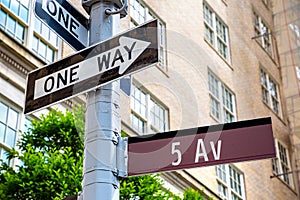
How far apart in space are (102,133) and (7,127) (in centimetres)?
850

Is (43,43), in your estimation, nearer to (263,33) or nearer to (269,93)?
(269,93)

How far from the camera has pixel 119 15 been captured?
4422mm

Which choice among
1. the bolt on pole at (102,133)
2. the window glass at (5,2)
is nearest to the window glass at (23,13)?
the window glass at (5,2)

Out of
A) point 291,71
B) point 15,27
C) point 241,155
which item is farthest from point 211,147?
point 291,71

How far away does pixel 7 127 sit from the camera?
39.4ft

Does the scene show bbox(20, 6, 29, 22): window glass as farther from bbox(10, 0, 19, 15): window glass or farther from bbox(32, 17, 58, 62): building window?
bbox(32, 17, 58, 62): building window

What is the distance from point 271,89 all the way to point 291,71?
1.83 meters

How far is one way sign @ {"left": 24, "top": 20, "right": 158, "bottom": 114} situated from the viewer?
153 inches

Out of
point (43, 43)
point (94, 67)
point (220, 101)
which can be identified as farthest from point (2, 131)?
point (220, 101)

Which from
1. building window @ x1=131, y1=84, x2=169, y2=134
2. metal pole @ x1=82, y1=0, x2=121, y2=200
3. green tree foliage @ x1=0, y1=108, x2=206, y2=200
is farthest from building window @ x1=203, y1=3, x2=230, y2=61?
metal pole @ x1=82, y1=0, x2=121, y2=200

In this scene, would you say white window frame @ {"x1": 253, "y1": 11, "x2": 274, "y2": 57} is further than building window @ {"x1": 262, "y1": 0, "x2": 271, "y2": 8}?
No

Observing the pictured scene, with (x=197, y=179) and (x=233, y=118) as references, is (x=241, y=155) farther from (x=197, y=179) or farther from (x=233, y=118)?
(x=233, y=118)

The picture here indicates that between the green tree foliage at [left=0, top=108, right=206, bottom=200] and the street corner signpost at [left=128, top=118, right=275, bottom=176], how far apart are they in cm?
458

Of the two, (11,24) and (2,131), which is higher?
(11,24)
